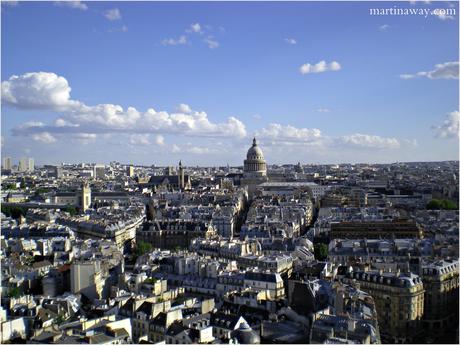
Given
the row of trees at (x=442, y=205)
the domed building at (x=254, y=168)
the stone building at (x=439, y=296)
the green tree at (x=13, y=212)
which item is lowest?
the stone building at (x=439, y=296)

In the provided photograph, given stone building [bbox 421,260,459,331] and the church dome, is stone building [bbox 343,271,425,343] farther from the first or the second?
the church dome

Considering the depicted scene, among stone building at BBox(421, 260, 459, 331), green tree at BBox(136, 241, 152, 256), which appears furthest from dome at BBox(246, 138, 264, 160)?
stone building at BBox(421, 260, 459, 331)

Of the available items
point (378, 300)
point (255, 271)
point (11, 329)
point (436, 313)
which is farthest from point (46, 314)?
point (436, 313)

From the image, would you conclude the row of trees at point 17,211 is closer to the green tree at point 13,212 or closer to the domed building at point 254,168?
the green tree at point 13,212

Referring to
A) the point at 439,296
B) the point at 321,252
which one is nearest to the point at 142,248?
the point at 321,252

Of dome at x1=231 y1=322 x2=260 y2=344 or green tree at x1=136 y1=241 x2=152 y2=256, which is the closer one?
dome at x1=231 y1=322 x2=260 y2=344

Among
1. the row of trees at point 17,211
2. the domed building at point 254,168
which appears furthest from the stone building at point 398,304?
the domed building at point 254,168

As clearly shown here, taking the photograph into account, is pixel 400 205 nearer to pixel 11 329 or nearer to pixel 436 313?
pixel 436 313
